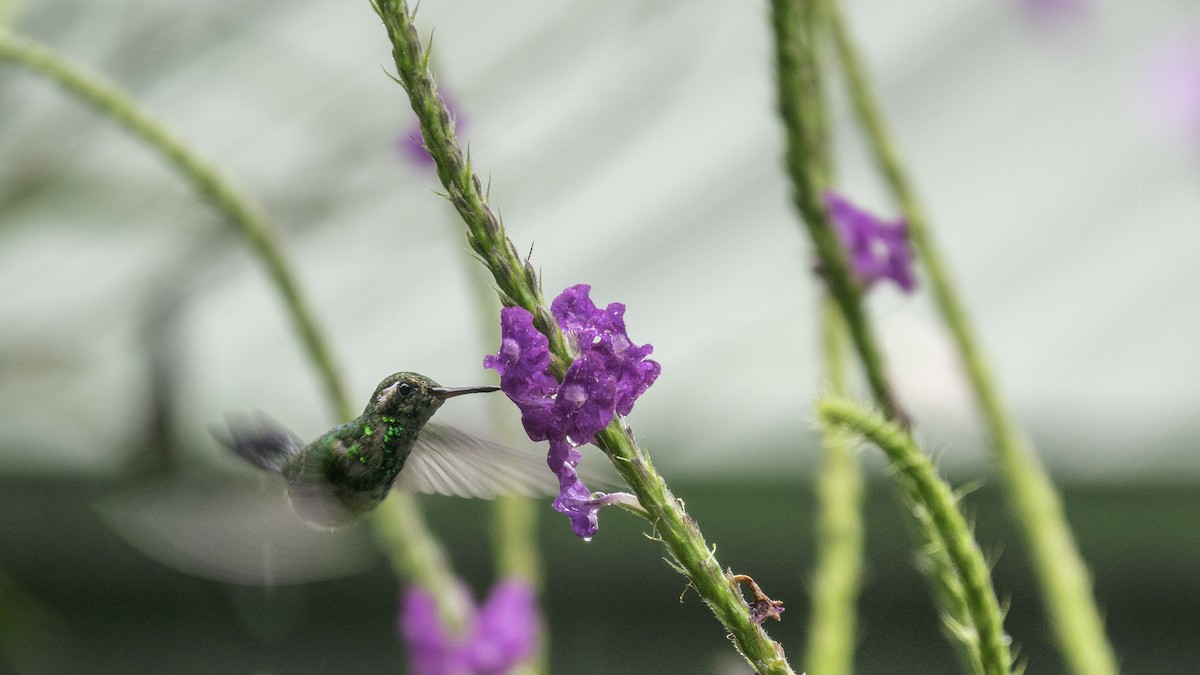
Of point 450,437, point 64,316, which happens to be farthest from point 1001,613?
point 64,316

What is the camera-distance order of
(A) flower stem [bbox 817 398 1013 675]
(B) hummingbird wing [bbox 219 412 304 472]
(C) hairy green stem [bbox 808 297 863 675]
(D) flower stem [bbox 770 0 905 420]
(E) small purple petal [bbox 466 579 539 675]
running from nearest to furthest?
(A) flower stem [bbox 817 398 1013 675]
(D) flower stem [bbox 770 0 905 420]
(B) hummingbird wing [bbox 219 412 304 472]
(C) hairy green stem [bbox 808 297 863 675]
(E) small purple petal [bbox 466 579 539 675]

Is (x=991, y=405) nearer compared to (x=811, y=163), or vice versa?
(x=811, y=163)

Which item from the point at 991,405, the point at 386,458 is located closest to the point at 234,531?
the point at 386,458

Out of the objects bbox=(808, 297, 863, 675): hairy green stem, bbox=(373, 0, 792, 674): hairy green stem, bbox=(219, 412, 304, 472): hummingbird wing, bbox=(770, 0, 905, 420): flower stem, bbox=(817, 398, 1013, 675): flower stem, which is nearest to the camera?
bbox=(373, 0, 792, 674): hairy green stem

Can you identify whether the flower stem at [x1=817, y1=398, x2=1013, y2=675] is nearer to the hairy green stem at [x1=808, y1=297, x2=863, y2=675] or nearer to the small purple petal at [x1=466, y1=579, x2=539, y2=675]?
the hairy green stem at [x1=808, y1=297, x2=863, y2=675]

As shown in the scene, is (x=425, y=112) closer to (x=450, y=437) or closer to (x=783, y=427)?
(x=450, y=437)

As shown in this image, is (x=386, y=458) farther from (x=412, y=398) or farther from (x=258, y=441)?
(x=258, y=441)

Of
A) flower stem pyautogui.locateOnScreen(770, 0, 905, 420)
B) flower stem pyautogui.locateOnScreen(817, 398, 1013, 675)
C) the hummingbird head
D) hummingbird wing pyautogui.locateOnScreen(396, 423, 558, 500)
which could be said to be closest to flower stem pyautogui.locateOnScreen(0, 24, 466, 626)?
hummingbird wing pyautogui.locateOnScreen(396, 423, 558, 500)
